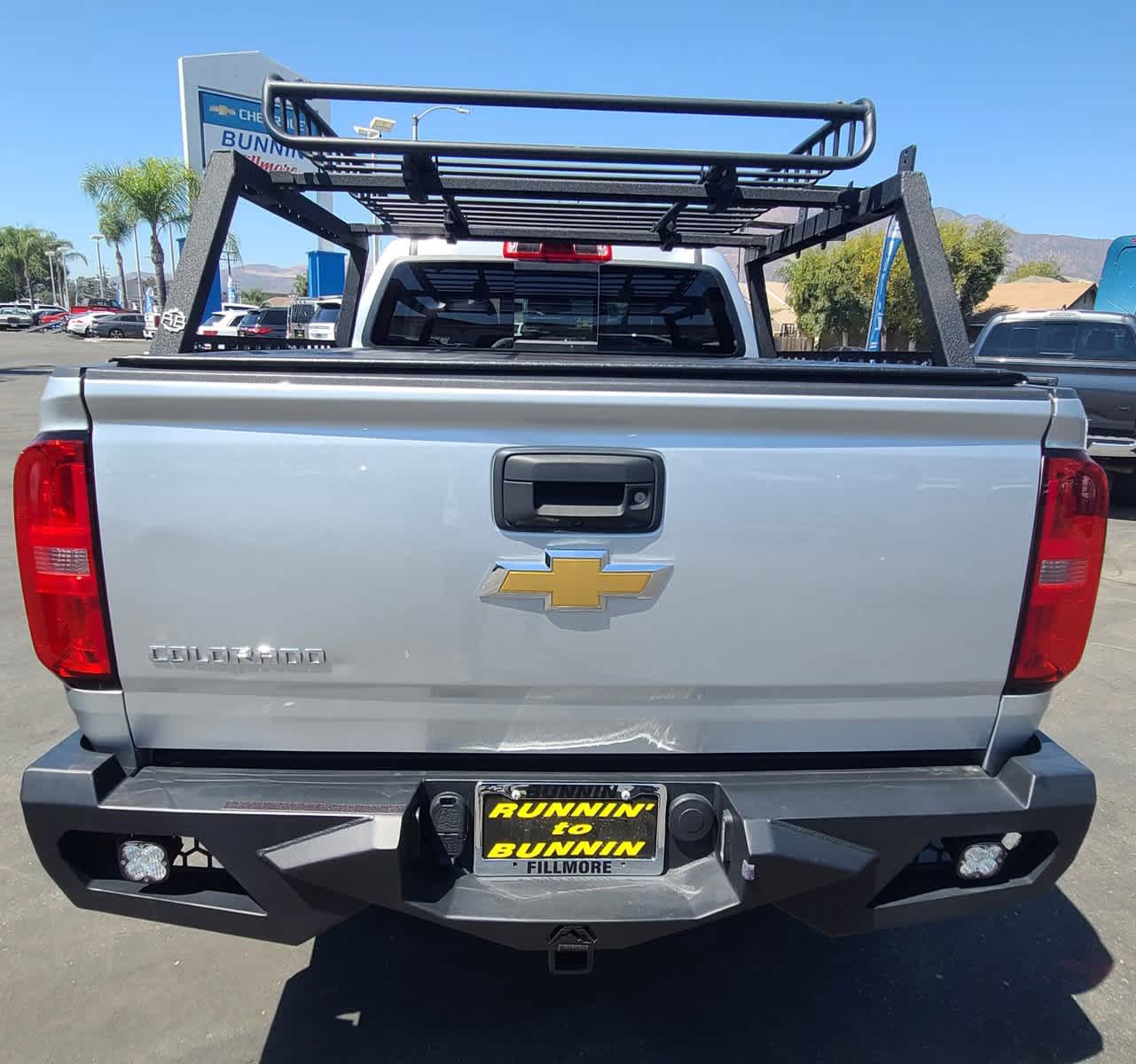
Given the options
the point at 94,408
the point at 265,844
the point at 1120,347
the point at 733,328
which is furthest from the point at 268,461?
the point at 1120,347

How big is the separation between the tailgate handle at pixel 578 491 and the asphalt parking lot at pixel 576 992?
150 centimetres

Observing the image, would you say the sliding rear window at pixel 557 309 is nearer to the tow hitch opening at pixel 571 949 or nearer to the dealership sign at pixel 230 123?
the tow hitch opening at pixel 571 949

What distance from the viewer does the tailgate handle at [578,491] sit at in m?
1.75

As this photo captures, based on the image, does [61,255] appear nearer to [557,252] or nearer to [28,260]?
[28,260]

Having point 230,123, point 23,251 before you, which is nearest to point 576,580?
point 230,123

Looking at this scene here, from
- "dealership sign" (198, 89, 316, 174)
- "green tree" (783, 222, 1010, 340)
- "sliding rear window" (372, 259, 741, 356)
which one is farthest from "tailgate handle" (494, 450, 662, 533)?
"green tree" (783, 222, 1010, 340)

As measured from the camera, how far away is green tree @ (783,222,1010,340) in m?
34.2

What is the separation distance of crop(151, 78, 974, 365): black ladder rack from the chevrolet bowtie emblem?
3.69ft

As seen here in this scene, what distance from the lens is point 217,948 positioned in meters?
2.76

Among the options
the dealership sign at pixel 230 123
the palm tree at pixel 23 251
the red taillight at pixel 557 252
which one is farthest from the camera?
the palm tree at pixel 23 251

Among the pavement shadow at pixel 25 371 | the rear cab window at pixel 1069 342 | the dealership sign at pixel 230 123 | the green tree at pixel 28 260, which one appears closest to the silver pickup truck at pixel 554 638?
the rear cab window at pixel 1069 342

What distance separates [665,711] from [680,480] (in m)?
0.51

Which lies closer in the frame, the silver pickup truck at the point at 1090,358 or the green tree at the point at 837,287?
the silver pickup truck at the point at 1090,358

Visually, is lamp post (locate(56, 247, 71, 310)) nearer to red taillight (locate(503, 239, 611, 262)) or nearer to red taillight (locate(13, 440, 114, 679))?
red taillight (locate(503, 239, 611, 262))
